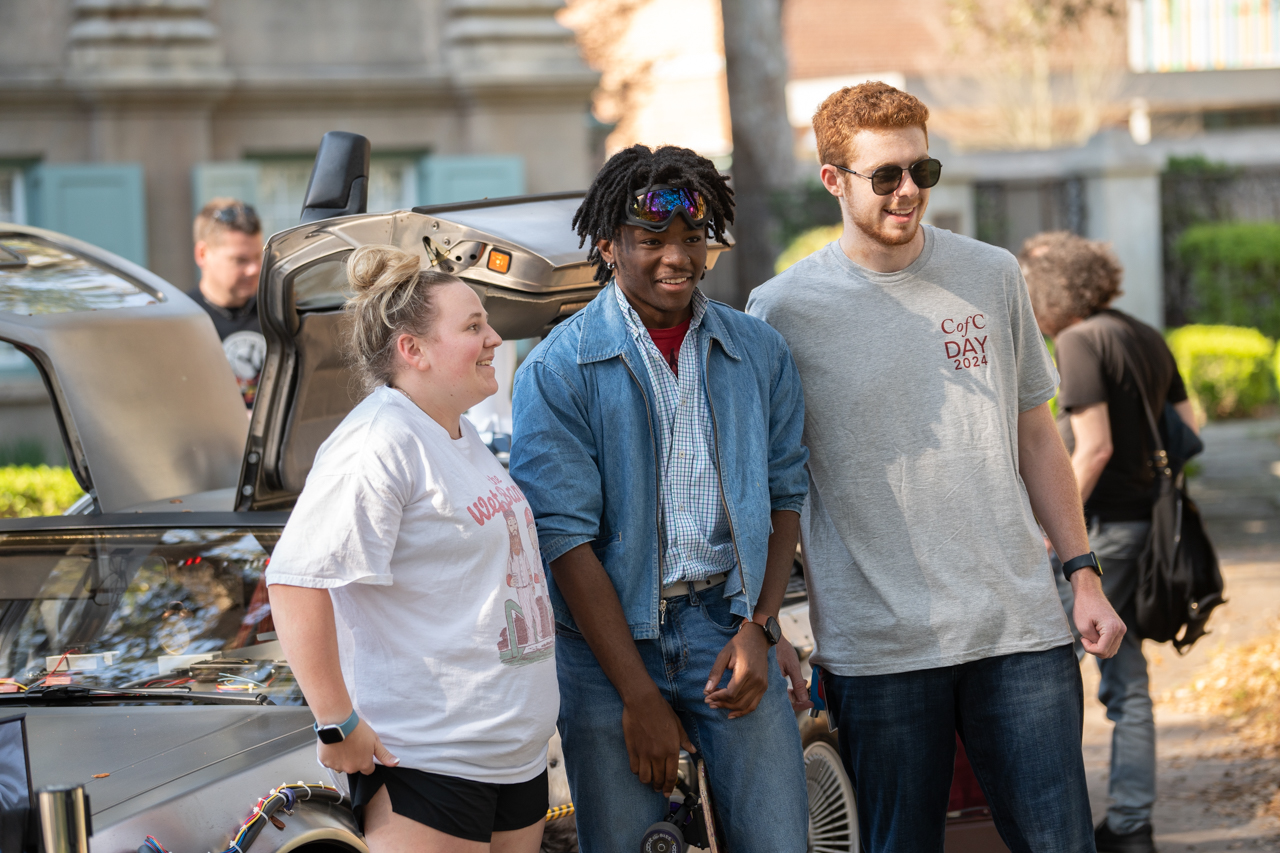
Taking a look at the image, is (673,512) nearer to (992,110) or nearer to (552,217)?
(552,217)

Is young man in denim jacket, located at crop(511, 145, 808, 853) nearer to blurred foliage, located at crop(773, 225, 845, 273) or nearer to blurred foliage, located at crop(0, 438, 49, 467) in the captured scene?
blurred foliage, located at crop(0, 438, 49, 467)

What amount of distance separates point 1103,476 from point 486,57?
9180 millimetres

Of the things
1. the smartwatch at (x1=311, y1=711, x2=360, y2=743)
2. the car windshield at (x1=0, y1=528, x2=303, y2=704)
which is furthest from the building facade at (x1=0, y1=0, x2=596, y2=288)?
the smartwatch at (x1=311, y1=711, x2=360, y2=743)

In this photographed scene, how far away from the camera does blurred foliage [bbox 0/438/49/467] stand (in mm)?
11336

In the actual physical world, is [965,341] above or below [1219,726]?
above

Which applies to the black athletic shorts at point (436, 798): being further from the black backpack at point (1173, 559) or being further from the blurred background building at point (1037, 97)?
the blurred background building at point (1037, 97)

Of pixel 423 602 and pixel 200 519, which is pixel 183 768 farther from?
pixel 200 519

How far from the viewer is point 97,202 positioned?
12.1 meters

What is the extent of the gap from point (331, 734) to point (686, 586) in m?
0.81

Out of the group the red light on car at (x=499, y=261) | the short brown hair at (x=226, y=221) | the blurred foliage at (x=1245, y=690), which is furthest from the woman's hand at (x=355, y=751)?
the blurred foliage at (x=1245, y=690)

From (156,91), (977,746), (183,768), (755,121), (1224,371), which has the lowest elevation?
(1224,371)

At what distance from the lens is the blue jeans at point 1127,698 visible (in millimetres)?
4895

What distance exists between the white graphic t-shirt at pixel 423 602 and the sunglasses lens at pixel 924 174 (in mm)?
1187

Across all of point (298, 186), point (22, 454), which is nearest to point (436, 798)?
point (22, 454)
